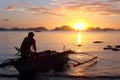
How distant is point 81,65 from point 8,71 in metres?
8.72

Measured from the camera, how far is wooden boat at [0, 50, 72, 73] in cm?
2334

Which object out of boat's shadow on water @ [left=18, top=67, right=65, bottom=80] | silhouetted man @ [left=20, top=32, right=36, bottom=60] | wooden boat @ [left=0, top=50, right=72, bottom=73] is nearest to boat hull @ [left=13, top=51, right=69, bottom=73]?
wooden boat @ [left=0, top=50, right=72, bottom=73]

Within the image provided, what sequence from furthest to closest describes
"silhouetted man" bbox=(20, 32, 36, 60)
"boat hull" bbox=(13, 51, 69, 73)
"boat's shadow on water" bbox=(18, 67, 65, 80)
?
"silhouetted man" bbox=(20, 32, 36, 60), "boat hull" bbox=(13, 51, 69, 73), "boat's shadow on water" bbox=(18, 67, 65, 80)

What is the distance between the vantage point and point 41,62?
25859mm

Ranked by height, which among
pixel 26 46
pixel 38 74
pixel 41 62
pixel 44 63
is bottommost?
pixel 38 74

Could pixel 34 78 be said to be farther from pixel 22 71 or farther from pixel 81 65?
pixel 81 65

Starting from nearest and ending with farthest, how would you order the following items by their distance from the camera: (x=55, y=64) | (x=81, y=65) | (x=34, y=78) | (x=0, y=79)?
(x=0, y=79) → (x=34, y=78) → (x=55, y=64) → (x=81, y=65)

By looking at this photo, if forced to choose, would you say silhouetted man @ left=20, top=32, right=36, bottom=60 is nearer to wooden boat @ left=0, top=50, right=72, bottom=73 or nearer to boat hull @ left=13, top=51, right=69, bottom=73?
wooden boat @ left=0, top=50, right=72, bottom=73

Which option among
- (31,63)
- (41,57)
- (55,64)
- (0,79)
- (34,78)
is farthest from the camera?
(55,64)

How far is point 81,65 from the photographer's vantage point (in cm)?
3081

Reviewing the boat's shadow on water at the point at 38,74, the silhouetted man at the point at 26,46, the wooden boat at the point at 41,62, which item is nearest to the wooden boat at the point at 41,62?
the wooden boat at the point at 41,62

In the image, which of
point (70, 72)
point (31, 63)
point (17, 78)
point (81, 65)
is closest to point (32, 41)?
point (31, 63)

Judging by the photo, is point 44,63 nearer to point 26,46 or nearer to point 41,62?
point 41,62

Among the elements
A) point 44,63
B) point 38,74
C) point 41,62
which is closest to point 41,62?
point 41,62
